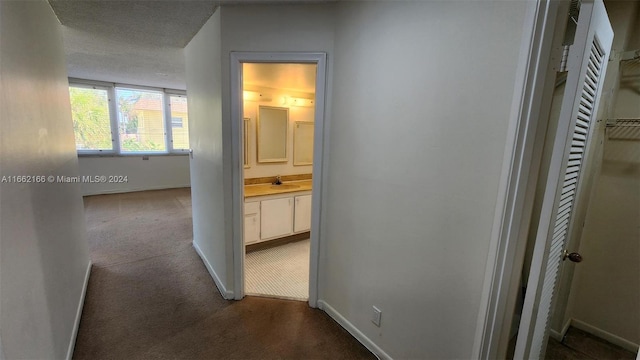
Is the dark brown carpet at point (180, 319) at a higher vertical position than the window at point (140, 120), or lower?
lower

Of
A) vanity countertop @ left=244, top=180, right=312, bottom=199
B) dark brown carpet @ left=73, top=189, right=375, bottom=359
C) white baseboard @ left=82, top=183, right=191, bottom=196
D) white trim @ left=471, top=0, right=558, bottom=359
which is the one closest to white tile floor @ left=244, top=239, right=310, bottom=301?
dark brown carpet @ left=73, top=189, right=375, bottom=359

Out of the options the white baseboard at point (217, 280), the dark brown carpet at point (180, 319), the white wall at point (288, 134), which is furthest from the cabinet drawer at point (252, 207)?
the dark brown carpet at point (180, 319)

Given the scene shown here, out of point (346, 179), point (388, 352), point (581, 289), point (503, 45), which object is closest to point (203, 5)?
point (346, 179)

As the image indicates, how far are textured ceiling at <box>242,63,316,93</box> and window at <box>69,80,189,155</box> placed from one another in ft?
7.96

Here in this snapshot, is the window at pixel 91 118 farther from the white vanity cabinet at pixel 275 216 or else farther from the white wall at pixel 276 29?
the white wall at pixel 276 29

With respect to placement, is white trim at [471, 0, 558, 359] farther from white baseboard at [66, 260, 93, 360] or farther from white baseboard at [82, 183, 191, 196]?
white baseboard at [82, 183, 191, 196]

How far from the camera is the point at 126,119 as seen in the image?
5789 mm

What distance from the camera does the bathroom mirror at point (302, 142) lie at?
393 cm

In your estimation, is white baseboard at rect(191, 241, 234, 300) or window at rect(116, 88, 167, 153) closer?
white baseboard at rect(191, 241, 234, 300)

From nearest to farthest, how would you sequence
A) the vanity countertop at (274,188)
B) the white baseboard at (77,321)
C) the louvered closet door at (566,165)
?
the louvered closet door at (566,165), the white baseboard at (77,321), the vanity countertop at (274,188)

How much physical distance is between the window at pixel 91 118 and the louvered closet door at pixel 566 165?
7.06 metres

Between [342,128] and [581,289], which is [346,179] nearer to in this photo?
[342,128]

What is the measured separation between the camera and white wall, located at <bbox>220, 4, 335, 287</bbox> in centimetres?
185

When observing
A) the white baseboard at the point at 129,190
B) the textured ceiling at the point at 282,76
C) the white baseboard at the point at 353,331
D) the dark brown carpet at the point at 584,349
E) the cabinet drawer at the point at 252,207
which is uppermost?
the textured ceiling at the point at 282,76
